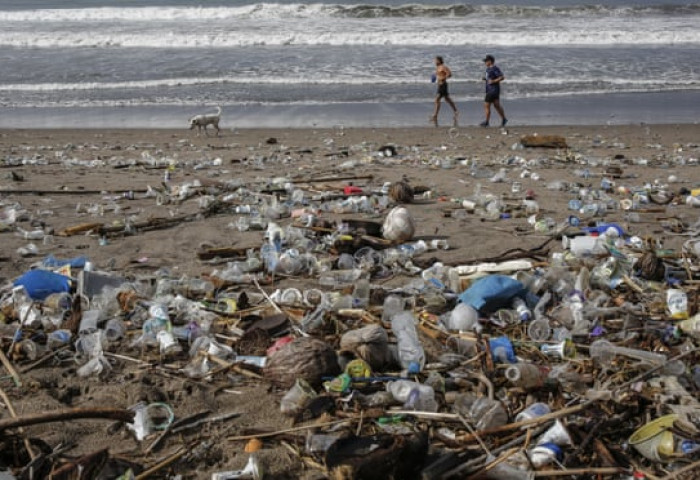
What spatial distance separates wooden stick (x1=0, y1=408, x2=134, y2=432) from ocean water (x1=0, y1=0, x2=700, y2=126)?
10859mm

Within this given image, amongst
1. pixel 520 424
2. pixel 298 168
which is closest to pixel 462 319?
pixel 520 424

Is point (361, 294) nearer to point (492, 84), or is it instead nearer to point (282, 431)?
point (282, 431)

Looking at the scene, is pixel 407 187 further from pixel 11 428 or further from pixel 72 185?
pixel 11 428

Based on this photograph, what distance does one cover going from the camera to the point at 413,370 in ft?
9.43

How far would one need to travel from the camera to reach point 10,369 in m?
2.89

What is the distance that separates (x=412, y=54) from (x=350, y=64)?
246cm

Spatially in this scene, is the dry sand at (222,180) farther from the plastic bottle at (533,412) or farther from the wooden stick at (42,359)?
the plastic bottle at (533,412)

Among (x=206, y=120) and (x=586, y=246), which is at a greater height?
(x=206, y=120)

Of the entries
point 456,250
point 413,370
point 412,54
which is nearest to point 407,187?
point 456,250

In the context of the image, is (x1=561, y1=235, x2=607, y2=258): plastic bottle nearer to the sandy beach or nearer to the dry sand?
the dry sand

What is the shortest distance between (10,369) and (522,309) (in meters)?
2.49

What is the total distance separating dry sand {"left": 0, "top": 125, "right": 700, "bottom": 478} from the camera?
→ 8.87ft

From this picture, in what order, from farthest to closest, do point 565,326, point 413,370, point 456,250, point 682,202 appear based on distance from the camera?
1. point 682,202
2. point 456,250
3. point 565,326
4. point 413,370

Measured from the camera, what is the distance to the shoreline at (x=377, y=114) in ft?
41.5
